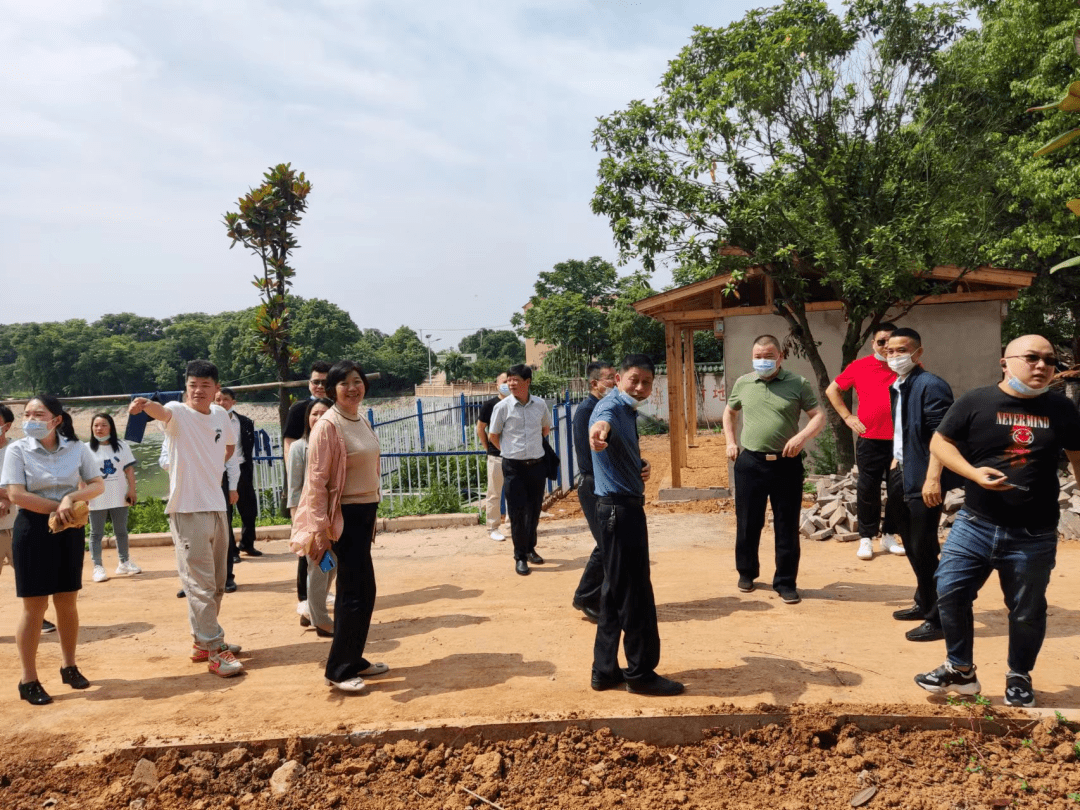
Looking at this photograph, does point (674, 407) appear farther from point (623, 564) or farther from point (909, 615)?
point (623, 564)

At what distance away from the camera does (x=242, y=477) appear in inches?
318

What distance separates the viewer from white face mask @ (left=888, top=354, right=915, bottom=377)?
Answer: 5.02 meters

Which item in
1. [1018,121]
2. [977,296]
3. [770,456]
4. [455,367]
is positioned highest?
[1018,121]

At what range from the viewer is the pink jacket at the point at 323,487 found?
4.12 m

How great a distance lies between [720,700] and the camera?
392 cm

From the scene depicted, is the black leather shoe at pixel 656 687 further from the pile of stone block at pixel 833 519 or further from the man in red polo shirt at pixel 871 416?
the pile of stone block at pixel 833 519

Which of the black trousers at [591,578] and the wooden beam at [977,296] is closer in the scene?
the black trousers at [591,578]

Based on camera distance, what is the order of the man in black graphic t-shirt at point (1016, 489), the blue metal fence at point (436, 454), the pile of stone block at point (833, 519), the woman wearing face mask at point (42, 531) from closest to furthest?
the man in black graphic t-shirt at point (1016, 489) → the woman wearing face mask at point (42, 531) → the pile of stone block at point (833, 519) → the blue metal fence at point (436, 454)

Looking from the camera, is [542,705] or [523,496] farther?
[523,496]

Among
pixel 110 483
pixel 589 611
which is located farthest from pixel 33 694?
pixel 110 483

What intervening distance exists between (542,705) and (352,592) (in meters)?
1.19

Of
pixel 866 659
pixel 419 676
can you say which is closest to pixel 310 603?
pixel 419 676

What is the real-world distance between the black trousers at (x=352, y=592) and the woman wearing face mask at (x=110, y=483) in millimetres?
4391

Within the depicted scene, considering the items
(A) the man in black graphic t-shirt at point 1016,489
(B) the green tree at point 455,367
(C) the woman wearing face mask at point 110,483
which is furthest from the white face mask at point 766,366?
(B) the green tree at point 455,367
